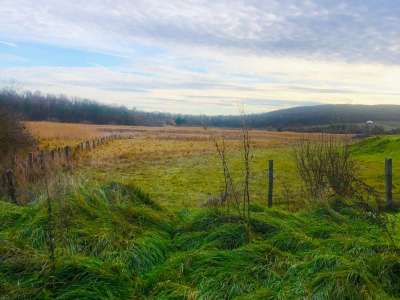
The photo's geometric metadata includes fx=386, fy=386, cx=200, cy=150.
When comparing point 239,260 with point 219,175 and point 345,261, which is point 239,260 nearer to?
point 345,261

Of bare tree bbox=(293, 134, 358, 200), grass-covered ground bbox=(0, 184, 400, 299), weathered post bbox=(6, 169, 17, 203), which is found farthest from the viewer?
bare tree bbox=(293, 134, 358, 200)

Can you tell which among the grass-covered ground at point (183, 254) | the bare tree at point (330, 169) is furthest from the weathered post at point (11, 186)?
the bare tree at point (330, 169)

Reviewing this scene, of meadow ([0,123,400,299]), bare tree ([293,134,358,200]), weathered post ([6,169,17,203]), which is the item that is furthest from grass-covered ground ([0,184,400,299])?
weathered post ([6,169,17,203])

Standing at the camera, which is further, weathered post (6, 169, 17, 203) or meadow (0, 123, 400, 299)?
weathered post (6, 169, 17, 203)

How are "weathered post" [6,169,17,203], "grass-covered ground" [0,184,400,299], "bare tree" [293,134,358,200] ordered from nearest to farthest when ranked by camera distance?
1. "grass-covered ground" [0,184,400,299]
2. "weathered post" [6,169,17,203]
3. "bare tree" [293,134,358,200]

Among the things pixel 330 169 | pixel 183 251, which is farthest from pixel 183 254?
pixel 330 169

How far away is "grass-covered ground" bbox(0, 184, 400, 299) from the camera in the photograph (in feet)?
14.0

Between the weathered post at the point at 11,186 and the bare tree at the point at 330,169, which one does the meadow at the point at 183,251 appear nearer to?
the bare tree at the point at 330,169

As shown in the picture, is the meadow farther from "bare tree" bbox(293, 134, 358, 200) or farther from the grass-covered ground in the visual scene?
"bare tree" bbox(293, 134, 358, 200)

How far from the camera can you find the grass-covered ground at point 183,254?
427 cm

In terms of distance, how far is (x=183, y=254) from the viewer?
5.29 metres

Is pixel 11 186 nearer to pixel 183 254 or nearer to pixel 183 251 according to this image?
pixel 183 251

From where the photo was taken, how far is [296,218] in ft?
23.1

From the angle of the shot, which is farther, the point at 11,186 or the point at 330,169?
the point at 330,169
